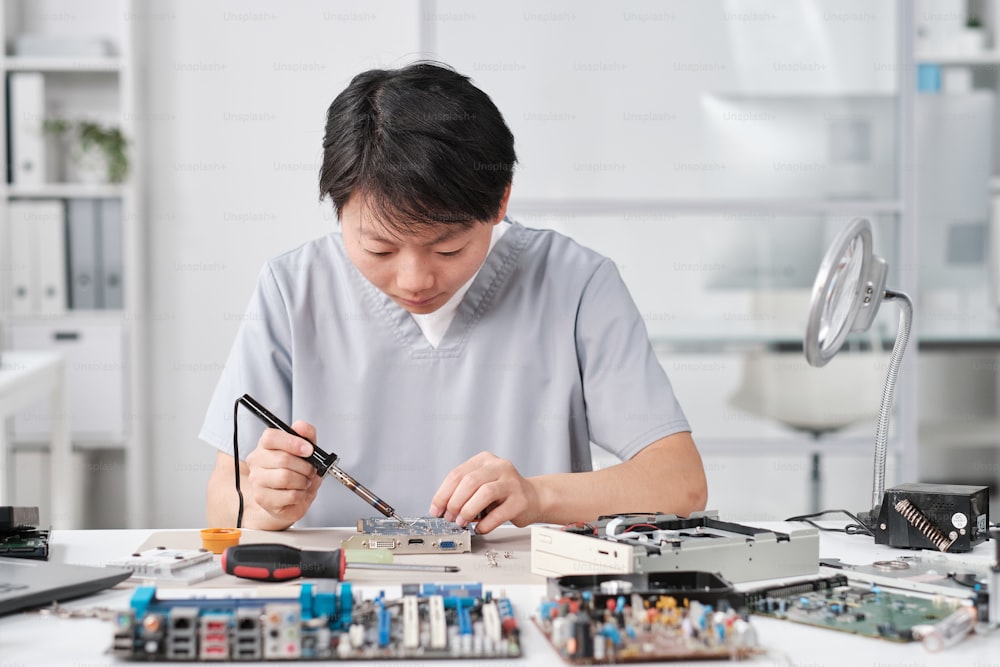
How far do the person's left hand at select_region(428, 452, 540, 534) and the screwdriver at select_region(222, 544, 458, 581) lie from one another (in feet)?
0.74

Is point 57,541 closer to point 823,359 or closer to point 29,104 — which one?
point 823,359

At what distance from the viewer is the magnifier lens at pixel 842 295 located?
129 cm

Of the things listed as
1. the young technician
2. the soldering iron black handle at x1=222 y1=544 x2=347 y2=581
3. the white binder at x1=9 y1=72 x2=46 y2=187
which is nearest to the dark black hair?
the young technician

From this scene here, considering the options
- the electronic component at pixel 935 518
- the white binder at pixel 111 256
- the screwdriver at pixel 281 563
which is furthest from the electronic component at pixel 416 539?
the white binder at pixel 111 256

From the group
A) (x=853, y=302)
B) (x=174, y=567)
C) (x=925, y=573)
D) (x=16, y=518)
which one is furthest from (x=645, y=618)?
(x=16, y=518)

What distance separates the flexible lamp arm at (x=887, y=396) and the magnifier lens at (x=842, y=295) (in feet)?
0.23

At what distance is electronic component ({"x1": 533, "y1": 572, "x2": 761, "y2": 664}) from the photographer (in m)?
0.80

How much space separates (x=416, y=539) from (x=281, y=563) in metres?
0.21

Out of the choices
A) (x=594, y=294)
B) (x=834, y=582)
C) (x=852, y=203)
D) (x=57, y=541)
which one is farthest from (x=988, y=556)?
(x=852, y=203)

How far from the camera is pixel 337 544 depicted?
4.19ft

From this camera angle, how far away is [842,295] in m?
1.33

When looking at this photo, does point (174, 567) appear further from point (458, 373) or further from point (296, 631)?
point (458, 373)

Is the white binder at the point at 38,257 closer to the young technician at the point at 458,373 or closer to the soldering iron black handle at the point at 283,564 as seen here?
the young technician at the point at 458,373

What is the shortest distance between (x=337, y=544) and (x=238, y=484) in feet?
0.69
